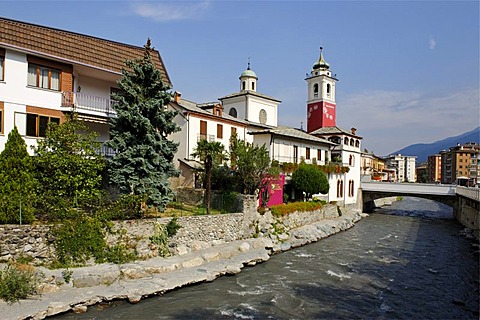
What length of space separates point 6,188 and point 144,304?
842cm

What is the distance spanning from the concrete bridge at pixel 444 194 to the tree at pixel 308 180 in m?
13.5

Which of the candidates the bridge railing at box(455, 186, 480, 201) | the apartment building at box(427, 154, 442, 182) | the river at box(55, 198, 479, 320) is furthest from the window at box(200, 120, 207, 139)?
the apartment building at box(427, 154, 442, 182)

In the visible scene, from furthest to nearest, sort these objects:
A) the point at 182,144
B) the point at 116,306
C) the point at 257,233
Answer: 1. the point at 182,144
2. the point at 257,233
3. the point at 116,306

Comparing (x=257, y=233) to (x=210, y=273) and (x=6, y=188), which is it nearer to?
(x=210, y=273)

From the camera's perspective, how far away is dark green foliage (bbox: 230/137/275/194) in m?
25.8

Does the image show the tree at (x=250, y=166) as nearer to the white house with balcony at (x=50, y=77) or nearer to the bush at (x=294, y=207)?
the bush at (x=294, y=207)

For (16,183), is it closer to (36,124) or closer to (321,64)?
(36,124)

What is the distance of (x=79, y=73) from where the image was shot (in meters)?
22.4

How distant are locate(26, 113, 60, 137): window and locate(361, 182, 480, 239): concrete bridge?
1320 inches

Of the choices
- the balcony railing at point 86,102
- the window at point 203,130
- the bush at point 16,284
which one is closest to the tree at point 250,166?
the window at point 203,130

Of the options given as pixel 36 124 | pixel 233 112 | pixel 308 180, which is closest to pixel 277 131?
pixel 308 180

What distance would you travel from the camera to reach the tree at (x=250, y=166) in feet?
84.6

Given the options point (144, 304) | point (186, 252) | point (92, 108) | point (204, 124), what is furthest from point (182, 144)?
point (144, 304)

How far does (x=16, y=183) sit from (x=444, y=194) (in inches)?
1730
